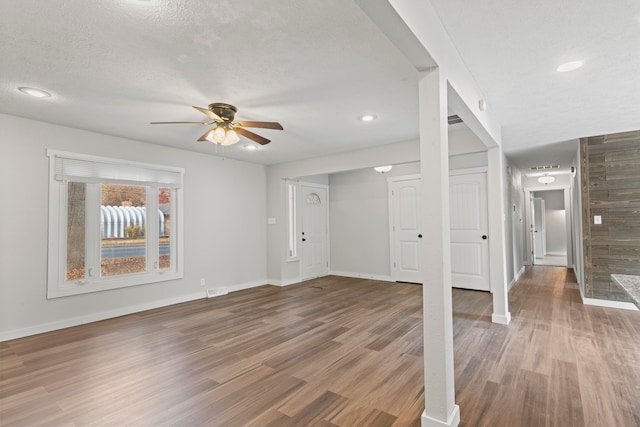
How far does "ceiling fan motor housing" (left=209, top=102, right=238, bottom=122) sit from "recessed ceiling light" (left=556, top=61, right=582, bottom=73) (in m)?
2.88

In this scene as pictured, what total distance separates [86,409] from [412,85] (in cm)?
354

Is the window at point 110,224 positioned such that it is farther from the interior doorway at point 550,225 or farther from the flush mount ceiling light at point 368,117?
the interior doorway at point 550,225

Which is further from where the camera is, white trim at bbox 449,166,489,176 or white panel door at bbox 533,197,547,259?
white panel door at bbox 533,197,547,259

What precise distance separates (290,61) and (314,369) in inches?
98.6

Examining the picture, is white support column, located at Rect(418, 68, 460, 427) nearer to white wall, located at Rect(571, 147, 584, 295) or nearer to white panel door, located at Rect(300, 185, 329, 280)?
Result: white wall, located at Rect(571, 147, 584, 295)

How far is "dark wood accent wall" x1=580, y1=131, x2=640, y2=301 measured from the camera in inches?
165

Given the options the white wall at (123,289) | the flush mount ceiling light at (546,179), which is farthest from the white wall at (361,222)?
the flush mount ceiling light at (546,179)

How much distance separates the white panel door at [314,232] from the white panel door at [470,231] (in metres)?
2.85

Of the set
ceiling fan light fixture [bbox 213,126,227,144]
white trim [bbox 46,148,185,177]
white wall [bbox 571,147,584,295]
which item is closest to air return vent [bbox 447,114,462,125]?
white wall [bbox 571,147,584,295]

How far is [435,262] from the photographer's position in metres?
1.80

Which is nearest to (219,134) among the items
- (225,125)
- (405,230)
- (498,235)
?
(225,125)

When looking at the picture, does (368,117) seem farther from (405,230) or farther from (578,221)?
(578,221)

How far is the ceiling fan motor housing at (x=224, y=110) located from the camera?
121 inches

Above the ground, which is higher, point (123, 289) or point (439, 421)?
point (123, 289)
